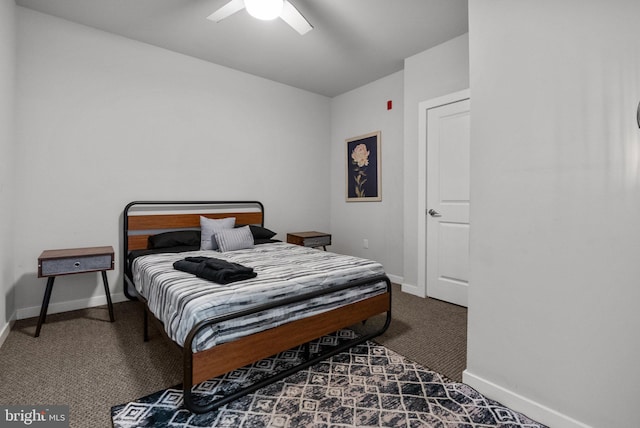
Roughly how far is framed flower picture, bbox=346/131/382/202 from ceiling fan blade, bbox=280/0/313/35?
6.48 feet

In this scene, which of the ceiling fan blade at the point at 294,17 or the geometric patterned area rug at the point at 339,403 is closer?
the geometric patterned area rug at the point at 339,403

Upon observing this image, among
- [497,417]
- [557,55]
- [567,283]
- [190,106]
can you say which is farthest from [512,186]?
[190,106]

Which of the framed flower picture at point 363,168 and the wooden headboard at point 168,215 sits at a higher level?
the framed flower picture at point 363,168

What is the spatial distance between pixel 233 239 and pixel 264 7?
81.6 inches

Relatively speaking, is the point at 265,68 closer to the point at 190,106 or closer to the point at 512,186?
the point at 190,106

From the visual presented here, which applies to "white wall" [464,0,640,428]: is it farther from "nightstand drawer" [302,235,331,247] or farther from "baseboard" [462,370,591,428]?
"nightstand drawer" [302,235,331,247]

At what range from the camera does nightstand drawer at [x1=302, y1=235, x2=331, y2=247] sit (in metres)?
4.22

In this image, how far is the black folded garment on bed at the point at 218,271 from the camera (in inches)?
76.3

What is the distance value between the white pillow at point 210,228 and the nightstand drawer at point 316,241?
105cm

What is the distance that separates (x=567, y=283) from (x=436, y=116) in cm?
244

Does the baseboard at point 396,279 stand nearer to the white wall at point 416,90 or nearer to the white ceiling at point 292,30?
the white wall at point 416,90

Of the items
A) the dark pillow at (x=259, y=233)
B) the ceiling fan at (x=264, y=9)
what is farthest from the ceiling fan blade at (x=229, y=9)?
the dark pillow at (x=259, y=233)

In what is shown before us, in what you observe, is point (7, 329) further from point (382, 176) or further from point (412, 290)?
point (382, 176)

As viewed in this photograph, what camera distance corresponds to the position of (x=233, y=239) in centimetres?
325
